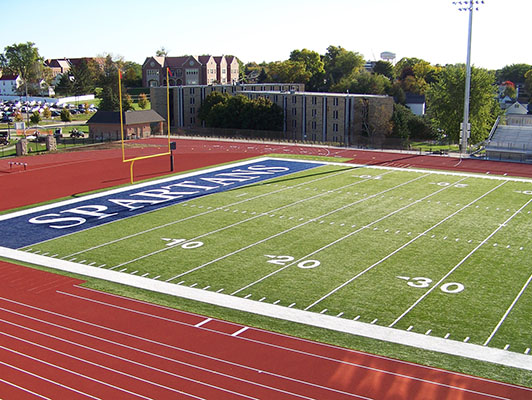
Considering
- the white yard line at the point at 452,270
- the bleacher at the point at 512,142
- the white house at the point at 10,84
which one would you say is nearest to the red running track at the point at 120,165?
the bleacher at the point at 512,142

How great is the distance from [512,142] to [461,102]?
13153 mm

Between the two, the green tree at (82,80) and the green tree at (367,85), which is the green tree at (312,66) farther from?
the green tree at (82,80)

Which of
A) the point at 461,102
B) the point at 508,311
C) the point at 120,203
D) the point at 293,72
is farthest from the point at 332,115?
the point at 508,311

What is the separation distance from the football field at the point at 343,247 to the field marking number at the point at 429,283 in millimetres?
36

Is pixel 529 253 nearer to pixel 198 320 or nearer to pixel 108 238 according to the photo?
pixel 198 320

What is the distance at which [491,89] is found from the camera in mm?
65188

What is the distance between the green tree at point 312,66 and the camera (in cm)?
12975

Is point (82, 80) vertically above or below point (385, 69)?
below

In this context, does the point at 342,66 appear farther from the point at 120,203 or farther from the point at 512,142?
the point at 120,203

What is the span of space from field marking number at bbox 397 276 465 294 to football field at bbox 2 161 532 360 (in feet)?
0.12

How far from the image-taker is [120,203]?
110ft

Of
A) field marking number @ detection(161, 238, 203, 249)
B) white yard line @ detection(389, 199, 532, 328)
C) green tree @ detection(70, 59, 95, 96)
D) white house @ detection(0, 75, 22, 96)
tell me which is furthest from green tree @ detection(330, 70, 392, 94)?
field marking number @ detection(161, 238, 203, 249)

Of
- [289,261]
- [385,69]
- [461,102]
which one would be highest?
[385,69]

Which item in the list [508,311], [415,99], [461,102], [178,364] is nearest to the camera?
[178,364]
